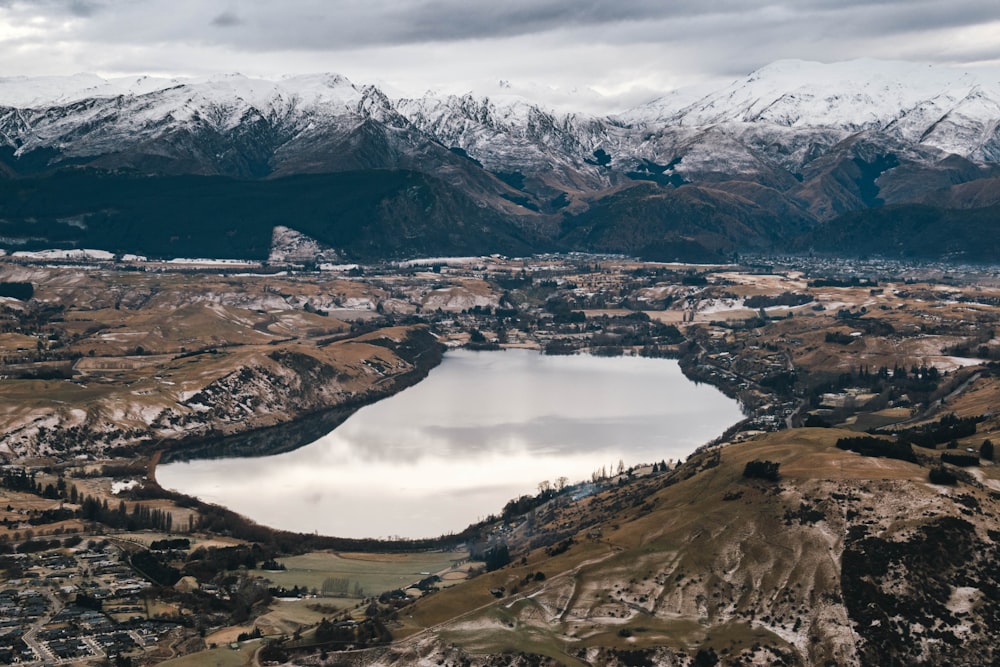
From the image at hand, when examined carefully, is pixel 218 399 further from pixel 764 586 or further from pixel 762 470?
pixel 764 586

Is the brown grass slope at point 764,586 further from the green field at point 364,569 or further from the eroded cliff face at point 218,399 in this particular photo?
the eroded cliff face at point 218,399

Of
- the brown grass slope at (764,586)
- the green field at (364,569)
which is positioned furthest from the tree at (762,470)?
the green field at (364,569)

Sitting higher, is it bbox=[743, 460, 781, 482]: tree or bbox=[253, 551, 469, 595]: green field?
bbox=[743, 460, 781, 482]: tree

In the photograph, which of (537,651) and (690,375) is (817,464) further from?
(690,375)

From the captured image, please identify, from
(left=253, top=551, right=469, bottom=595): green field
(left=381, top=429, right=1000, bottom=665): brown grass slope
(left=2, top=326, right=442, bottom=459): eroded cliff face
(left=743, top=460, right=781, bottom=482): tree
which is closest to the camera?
(left=381, top=429, right=1000, bottom=665): brown grass slope

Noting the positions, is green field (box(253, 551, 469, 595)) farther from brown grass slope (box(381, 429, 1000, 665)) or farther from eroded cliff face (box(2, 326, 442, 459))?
eroded cliff face (box(2, 326, 442, 459))

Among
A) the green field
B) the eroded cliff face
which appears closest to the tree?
the green field
